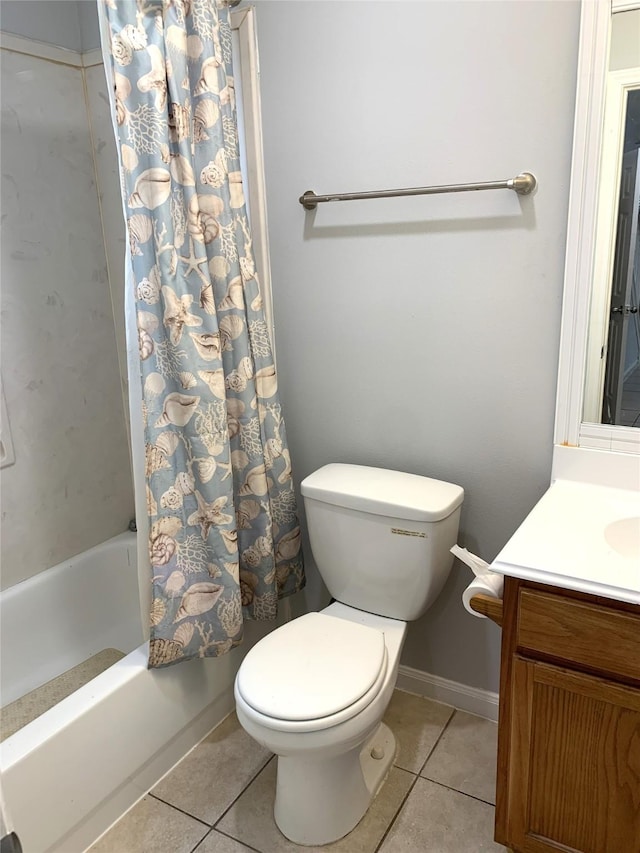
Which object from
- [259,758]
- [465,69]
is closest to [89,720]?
[259,758]

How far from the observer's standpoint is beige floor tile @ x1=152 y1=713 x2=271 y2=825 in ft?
5.70

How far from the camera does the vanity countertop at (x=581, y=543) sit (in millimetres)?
1175

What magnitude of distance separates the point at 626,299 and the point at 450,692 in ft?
4.19

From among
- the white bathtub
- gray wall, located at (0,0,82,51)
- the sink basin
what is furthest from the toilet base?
gray wall, located at (0,0,82,51)

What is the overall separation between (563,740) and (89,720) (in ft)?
3.53

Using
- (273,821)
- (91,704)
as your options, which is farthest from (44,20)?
(273,821)

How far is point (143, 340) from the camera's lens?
1.55 metres

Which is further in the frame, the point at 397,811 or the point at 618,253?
the point at 397,811

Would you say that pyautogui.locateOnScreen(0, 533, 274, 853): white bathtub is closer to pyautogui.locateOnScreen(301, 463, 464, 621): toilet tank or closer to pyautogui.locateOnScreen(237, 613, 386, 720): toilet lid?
pyautogui.locateOnScreen(237, 613, 386, 720): toilet lid

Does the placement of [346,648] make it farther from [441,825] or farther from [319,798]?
[441,825]

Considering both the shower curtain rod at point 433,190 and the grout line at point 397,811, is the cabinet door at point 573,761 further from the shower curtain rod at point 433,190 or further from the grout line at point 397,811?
the shower curtain rod at point 433,190

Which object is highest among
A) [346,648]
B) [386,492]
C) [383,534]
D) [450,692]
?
[386,492]

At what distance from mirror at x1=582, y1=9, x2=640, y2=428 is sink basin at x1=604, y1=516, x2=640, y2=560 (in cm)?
25

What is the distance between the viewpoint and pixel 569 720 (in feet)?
4.16
